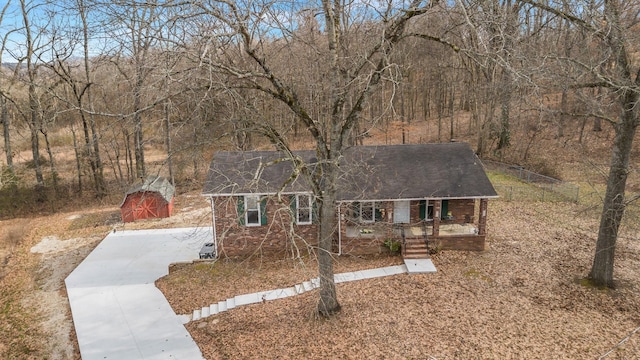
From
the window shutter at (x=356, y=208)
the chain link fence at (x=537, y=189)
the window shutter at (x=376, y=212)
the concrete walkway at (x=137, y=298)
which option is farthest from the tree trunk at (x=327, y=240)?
the chain link fence at (x=537, y=189)

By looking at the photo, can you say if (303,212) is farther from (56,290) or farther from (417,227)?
(56,290)

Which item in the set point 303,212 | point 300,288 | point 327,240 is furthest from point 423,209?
point 327,240

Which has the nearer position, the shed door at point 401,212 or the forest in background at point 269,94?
the forest in background at point 269,94

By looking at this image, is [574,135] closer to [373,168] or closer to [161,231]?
[373,168]

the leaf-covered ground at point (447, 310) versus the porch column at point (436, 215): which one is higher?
the porch column at point (436, 215)

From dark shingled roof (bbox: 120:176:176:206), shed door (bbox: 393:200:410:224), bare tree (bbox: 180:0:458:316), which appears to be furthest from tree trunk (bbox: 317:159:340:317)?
dark shingled roof (bbox: 120:176:176:206)

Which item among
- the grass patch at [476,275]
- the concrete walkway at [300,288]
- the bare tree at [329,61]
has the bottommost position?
the concrete walkway at [300,288]

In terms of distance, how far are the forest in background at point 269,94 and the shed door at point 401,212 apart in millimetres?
3224

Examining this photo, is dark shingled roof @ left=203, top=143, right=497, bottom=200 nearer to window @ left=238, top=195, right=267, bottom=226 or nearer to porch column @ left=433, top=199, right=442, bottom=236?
porch column @ left=433, top=199, right=442, bottom=236

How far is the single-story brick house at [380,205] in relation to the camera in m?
14.1

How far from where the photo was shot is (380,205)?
48.8ft

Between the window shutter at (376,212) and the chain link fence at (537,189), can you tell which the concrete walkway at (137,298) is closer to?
the window shutter at (376,212)

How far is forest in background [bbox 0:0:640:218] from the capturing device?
7.22 meters

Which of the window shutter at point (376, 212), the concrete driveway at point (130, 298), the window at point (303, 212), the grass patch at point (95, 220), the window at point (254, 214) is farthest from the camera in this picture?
the grass patch at point (95, 220)
